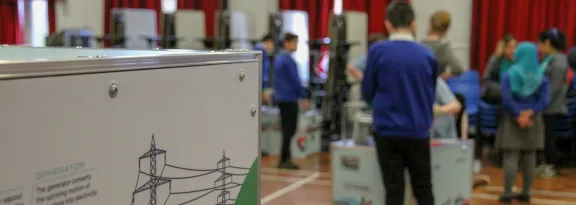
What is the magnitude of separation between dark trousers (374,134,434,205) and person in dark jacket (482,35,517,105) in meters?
3.05

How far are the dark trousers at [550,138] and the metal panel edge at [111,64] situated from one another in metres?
4.47

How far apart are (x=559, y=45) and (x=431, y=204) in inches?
109

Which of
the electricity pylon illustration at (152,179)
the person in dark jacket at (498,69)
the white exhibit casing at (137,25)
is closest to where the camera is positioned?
the electricity pylon illustration at (152,179)

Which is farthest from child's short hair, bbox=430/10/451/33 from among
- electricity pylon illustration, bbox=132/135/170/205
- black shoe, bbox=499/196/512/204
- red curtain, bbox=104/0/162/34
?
red curtain, bbox=104/0/162/34

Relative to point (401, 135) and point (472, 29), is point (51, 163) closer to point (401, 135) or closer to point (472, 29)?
point (401, 135)

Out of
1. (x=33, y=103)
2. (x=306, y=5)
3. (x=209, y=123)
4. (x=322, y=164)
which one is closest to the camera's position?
(x=33, y=103)

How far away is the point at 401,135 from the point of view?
2.69 meters

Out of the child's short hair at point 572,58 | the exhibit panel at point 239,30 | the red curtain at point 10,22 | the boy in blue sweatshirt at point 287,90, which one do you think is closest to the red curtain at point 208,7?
the exhibit panel at point 239,30

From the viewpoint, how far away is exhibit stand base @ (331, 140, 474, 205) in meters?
3.40

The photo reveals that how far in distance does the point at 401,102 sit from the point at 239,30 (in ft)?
17.1

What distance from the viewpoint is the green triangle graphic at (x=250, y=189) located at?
4.21 ft

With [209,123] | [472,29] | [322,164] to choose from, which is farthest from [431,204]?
[472,29]

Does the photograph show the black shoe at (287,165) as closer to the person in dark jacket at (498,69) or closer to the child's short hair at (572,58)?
the person in dark jacket at (498,69)

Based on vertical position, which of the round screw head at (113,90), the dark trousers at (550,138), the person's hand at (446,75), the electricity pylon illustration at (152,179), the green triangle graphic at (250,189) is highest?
the round screw head at (113,90)
